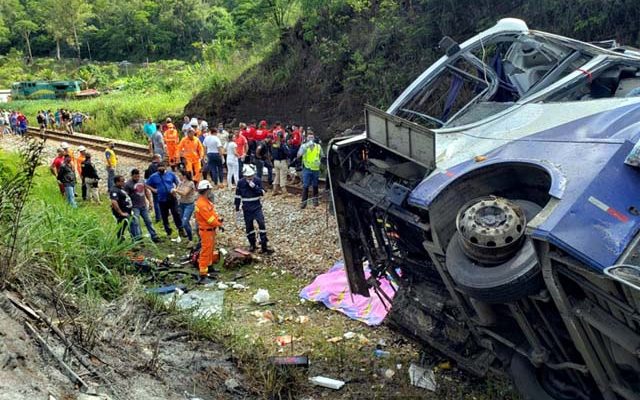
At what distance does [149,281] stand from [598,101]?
19.8 ft

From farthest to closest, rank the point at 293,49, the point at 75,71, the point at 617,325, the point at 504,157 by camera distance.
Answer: the point at 75,71
the point at 293,49
the point at 504,157
the point at 617,325

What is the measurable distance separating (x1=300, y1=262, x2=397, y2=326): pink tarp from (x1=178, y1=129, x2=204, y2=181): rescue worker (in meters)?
6.01

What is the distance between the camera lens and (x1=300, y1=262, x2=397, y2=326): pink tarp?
668 cm

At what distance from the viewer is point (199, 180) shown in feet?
43.5

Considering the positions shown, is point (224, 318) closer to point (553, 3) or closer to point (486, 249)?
point (486, 249)

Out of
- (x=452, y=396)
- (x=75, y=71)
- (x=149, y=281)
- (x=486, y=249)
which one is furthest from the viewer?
(x=75, y=71)

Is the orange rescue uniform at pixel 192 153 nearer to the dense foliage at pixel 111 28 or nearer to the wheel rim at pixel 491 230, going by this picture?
the wheel rim at pixel 491 230

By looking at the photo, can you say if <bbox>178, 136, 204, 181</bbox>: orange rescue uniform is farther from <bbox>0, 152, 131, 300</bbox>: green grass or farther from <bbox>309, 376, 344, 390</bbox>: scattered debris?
<bbox>309, 376, 344, 390</bbox>: scattered debris

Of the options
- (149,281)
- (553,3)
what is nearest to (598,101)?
(149,281)

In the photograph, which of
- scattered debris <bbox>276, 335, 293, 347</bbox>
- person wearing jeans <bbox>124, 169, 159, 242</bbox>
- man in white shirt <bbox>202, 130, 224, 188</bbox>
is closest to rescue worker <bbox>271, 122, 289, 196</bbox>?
man in white shirt <bbox>202, 130, 224, 188</bbox>

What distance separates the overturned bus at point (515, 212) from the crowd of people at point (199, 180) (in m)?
3.73

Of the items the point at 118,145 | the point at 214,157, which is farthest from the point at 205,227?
the point at 118,145

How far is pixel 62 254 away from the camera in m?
6.00

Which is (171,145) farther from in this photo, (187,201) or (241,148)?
(187,201)
